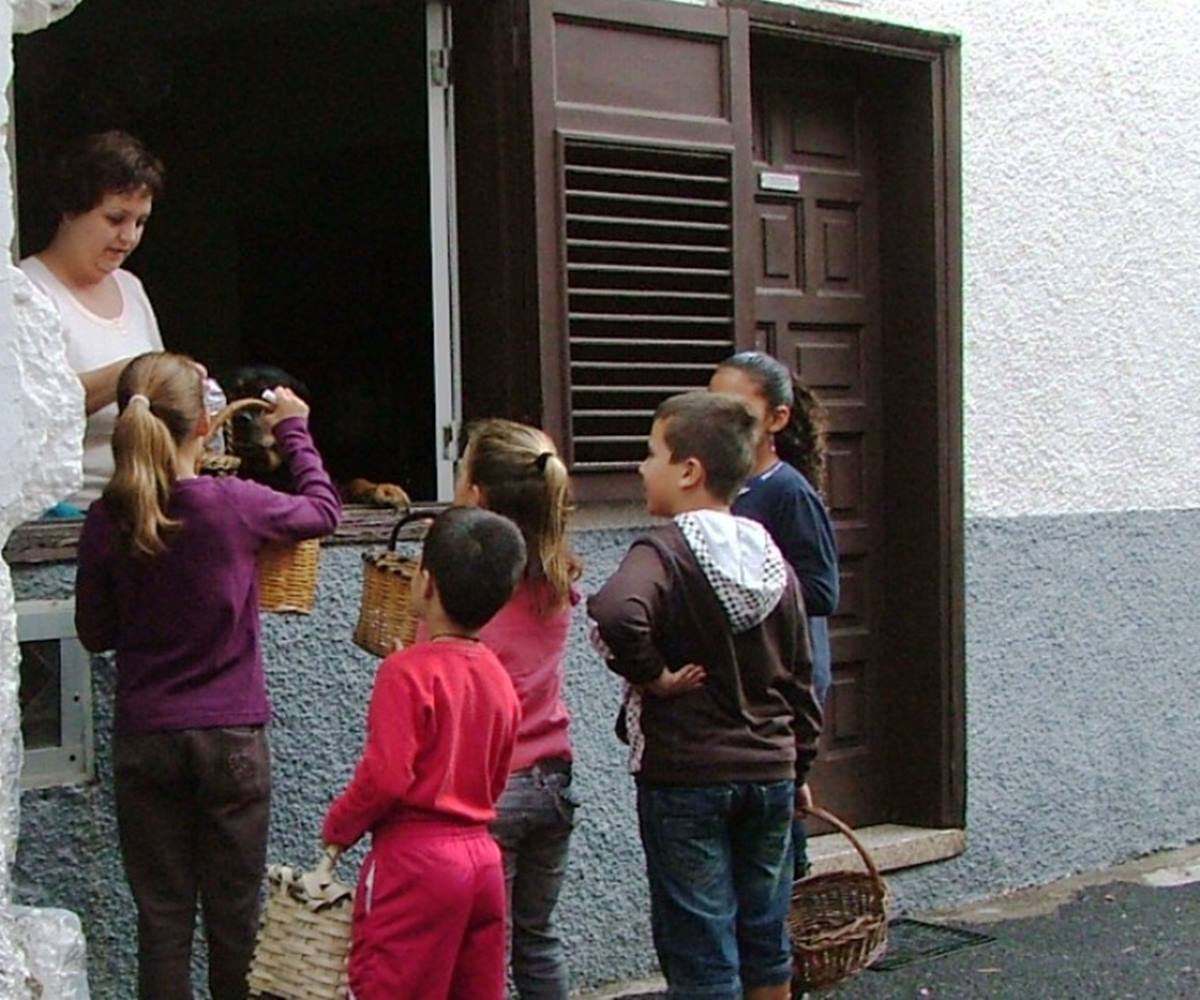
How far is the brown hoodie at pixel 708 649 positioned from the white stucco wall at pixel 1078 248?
2.49m

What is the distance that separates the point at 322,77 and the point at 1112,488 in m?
3.07

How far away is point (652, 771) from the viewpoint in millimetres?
4309

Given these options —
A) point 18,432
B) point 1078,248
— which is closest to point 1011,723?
point 1078,248

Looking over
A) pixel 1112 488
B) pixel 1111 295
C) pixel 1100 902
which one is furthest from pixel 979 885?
pixel 1111 295

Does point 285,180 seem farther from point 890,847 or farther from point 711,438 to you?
point 711,438

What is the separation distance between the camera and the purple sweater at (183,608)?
13.3 feet

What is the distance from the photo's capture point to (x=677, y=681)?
4.22 meters

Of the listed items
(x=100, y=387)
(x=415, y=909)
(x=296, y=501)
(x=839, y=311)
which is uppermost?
(x=839, y=311)

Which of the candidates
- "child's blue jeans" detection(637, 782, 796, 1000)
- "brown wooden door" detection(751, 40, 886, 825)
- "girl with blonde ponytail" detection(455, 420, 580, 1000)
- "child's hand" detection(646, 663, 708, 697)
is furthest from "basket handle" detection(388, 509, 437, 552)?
"brown wooden door" detection(751, 40, 886, 825)

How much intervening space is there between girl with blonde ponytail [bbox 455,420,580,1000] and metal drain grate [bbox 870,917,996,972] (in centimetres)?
175

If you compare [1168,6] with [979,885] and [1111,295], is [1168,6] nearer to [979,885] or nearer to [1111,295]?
[1111,295]

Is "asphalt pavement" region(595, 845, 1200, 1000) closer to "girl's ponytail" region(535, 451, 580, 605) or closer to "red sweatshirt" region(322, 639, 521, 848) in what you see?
"girl's ponytail" region(535, 451, 580, 605)

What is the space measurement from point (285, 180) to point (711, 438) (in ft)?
13.8

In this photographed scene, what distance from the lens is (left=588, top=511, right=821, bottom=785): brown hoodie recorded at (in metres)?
4.21
